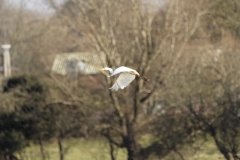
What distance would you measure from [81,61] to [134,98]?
286 cm

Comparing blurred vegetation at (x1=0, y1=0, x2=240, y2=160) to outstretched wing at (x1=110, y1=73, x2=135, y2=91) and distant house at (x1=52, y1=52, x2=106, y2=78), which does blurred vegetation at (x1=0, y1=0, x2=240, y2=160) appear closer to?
distant house at (x1=52, y1=52, x2=106, y2=78)

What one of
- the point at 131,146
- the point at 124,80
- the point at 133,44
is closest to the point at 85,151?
the point at 131,146

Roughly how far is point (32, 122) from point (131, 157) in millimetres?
3804

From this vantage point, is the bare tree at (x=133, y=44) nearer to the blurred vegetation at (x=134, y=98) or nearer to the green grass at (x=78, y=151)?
the blurred vegetation at (x=134, y=98)

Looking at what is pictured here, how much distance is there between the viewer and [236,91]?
13.0 metres

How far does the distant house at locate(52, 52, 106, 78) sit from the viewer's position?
18.2 meters

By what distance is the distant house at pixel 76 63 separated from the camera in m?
18.2

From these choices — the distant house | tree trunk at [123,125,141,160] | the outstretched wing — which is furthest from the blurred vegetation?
the outstretched wing

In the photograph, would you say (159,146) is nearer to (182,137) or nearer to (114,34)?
(182,137)

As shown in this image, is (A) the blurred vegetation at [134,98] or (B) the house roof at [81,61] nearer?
Result: (A) the blurred vegetation at [134,98]

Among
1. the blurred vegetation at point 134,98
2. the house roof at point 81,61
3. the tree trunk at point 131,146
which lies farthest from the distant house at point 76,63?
the tree trunk at point 131,146

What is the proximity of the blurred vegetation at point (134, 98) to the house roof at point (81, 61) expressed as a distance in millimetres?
311

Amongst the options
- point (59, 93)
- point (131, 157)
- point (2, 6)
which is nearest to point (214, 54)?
point (131, 157)

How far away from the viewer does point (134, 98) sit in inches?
688
